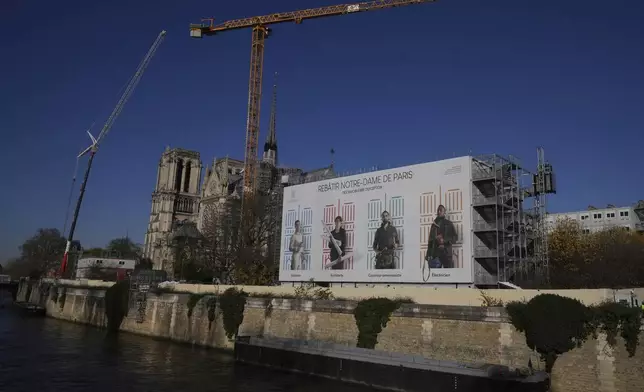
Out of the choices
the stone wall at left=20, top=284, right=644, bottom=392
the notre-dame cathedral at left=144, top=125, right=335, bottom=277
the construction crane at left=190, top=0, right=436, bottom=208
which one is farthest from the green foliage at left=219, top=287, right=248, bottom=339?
the notre-dame cathedral at left=144, top=125, right=335, bottom=277

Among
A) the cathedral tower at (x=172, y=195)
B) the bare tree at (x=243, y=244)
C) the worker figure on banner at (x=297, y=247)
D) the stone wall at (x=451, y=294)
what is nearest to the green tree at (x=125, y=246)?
the cathedral tower at (x=172, y=195)

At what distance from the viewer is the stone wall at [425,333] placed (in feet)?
64.0

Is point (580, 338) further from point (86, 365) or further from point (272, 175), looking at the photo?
point (272, 175)

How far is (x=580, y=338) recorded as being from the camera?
2009 cm

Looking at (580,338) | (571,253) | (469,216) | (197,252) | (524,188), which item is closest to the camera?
(580,338)

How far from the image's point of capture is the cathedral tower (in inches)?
4461

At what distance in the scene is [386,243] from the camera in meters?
38.7

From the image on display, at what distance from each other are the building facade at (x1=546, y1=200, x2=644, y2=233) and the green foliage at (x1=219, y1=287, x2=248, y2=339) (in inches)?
2608

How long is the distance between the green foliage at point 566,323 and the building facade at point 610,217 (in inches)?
2724

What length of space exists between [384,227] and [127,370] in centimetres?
2068

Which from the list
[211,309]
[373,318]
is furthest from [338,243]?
[373,318]

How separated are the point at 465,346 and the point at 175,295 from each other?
2588 centimetres

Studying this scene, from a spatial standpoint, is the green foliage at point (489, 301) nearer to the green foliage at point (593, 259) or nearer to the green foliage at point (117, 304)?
the green foliage at point (593, 259)

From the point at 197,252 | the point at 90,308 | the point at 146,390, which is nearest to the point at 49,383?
the point at 146,390
